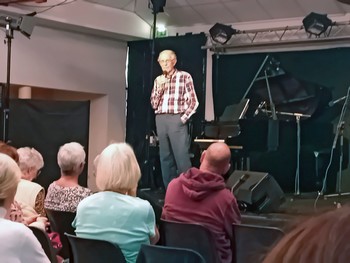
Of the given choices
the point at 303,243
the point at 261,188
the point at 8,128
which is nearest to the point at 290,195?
the point at 261,188

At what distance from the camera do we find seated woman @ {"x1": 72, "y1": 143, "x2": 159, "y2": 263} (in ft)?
8.38

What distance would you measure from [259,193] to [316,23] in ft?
8.68

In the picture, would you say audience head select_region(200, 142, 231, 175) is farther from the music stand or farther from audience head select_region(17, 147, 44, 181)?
the music stand

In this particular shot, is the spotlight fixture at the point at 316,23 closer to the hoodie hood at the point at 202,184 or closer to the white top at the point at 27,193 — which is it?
the hoodie hood at the point at 202,184

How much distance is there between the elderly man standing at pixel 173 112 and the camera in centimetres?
651

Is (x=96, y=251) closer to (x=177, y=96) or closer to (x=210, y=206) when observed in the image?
(x=210, y=206)

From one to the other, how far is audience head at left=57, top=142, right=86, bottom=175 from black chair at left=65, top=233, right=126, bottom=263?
3.09 ft

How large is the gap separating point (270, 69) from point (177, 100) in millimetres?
1629

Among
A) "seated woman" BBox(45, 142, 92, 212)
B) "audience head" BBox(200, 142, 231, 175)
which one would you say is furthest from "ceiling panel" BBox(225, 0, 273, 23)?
"seated woman" BBox(45, 142, 92, 212)

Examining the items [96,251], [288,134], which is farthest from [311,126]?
[96,251]

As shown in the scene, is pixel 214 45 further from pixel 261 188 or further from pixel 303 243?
pixel 303 243

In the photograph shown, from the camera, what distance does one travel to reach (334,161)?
6980 mm

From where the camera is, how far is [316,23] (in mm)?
6832

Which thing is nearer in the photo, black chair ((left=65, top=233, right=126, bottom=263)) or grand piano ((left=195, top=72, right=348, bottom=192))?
black chair ((left=65, top=233, right=126, bottom=263))
